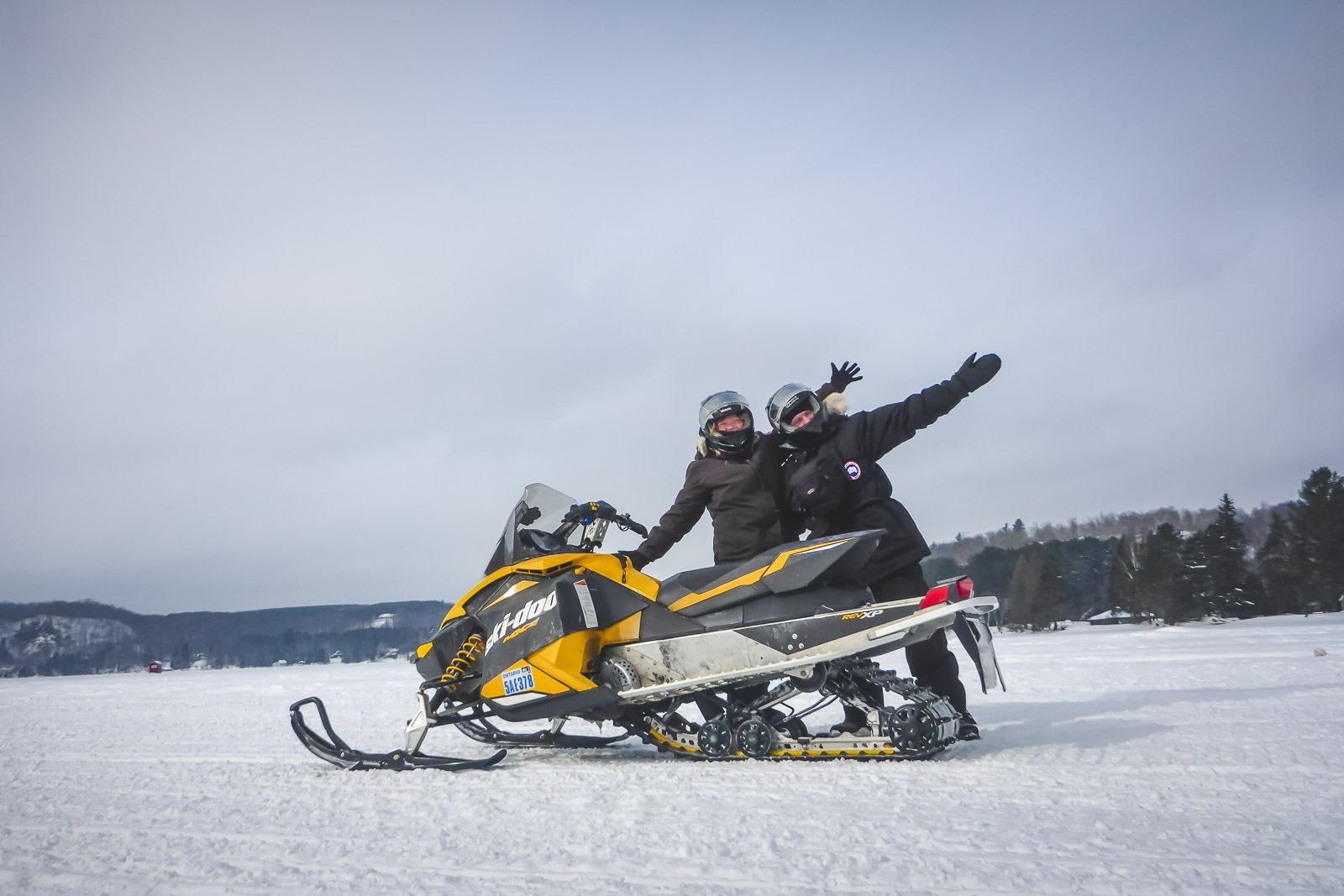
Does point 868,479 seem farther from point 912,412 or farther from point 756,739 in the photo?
point 756,739

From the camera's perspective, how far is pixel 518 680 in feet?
12.7

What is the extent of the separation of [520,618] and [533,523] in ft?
1.75

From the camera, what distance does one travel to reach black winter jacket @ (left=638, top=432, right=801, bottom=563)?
411cm

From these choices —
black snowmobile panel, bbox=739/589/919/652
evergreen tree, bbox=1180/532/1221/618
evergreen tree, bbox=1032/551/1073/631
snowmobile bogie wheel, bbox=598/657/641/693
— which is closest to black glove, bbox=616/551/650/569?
snowmobile bogie wheel, bbox=598/657/641/693

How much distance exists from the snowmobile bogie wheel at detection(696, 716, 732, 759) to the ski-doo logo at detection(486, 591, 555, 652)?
981 millimetres

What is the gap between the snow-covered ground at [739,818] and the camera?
1.84m

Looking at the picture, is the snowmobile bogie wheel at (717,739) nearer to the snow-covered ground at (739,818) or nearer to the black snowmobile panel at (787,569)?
the snow-covered ground at (739,818)

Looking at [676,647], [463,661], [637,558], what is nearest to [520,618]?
[463,661]

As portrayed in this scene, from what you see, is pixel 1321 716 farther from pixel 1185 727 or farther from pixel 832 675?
pixel 832 675

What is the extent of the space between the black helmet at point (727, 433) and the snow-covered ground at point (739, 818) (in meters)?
1.62

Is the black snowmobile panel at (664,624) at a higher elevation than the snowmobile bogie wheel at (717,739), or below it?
higher

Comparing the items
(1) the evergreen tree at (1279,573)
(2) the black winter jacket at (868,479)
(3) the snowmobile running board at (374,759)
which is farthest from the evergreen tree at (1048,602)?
(3) the snowmobile running board at (374,759)

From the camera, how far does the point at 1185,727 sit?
3689 millimetres

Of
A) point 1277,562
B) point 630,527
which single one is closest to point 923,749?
point 630,527
